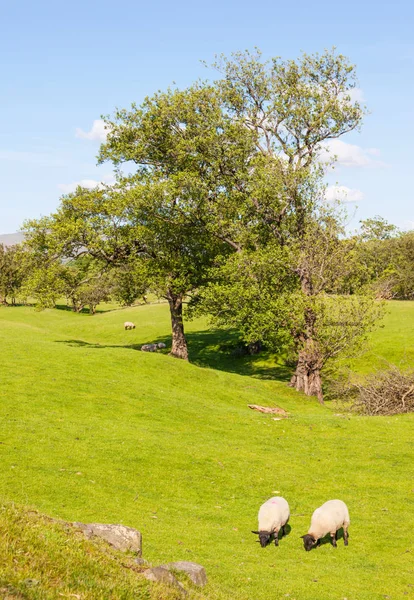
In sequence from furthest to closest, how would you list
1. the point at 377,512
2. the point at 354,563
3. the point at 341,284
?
1. the point at 341,284
2. the point at 377,512
3. the point at 354,563

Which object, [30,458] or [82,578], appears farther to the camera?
[30,458]

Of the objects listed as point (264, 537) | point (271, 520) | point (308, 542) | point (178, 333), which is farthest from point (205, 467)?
point (178, 333)

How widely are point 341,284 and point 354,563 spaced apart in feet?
96.4

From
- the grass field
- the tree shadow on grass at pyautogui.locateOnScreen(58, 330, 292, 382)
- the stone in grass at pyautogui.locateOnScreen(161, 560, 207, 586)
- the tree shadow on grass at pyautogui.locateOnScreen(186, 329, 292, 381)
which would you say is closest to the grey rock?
the stone in grass at pyautogui.locateOnScreen(161, 560, 207, 586)

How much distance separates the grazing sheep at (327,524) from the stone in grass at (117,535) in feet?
20.9

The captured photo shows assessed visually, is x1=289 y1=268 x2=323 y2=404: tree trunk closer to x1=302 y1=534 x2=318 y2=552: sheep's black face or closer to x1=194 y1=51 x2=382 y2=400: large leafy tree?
x1=194 y1=51 x2=382 y2=400: large leafy tree

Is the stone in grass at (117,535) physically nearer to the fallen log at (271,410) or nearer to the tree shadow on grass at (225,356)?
the fallen log at (271,410)

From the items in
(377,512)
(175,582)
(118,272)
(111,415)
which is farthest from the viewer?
(118,272)

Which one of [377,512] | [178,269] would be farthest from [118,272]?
[377,512]

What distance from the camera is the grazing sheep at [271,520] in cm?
1780

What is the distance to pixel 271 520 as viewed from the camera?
1789 centimetres

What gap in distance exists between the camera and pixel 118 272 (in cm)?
5459

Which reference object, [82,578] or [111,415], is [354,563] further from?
[111,415]

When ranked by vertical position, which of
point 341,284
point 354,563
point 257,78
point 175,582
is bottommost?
point 354,563
